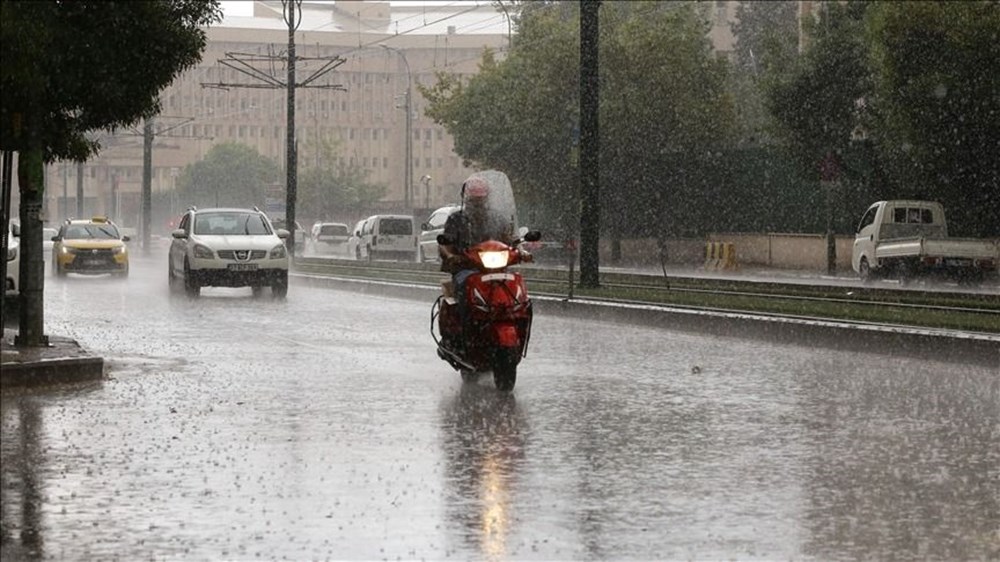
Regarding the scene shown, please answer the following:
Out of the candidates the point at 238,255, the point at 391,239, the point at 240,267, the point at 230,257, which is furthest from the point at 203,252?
the point at 391,239

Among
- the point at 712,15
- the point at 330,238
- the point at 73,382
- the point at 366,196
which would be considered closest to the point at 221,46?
the point at 366,196

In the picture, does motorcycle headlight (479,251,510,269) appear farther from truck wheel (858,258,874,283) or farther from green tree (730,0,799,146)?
green tree (730,0,799,146)

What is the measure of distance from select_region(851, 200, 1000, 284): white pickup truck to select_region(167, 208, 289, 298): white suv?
1340 cm

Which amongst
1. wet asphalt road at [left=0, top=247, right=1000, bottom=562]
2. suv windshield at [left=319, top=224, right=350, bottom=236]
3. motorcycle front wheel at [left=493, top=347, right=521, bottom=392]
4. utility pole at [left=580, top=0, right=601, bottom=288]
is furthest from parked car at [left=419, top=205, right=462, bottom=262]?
motorcycle front wheel at [left=493, top=347, right=521, bottom=392]

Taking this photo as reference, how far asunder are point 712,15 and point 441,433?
435 ft

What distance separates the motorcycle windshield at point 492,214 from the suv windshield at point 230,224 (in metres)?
18.7

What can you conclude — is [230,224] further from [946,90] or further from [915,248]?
[946,90]

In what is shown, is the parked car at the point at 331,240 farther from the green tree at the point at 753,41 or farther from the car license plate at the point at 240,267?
the car license plate at the point at 240,267

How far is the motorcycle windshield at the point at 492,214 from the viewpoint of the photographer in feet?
51.7

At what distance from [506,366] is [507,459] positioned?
4.10m

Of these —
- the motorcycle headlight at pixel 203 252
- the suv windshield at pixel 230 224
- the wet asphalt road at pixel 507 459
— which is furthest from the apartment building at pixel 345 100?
the wet asphalt road at pixel 507 459

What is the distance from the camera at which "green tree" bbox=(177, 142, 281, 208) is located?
14775cm

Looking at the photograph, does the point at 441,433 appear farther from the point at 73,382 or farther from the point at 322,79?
the point at 322,79

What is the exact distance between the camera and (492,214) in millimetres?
15867
